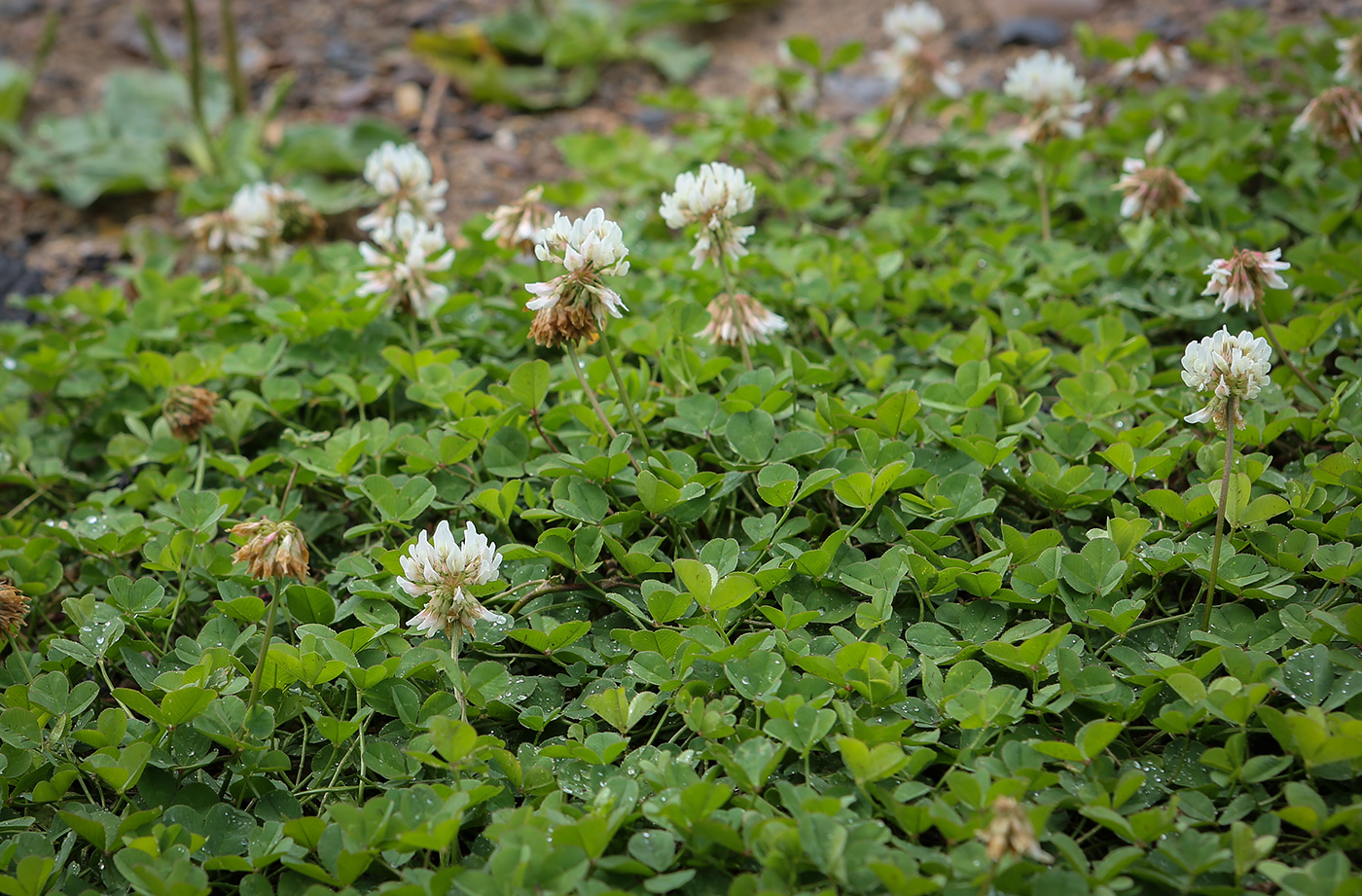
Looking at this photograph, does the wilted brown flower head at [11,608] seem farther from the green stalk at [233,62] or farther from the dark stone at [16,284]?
the green stalk at [233,62]

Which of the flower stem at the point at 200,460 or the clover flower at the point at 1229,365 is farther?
the flower stem at the point at 200,460

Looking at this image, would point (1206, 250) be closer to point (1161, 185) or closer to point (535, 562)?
point (1161, 185)

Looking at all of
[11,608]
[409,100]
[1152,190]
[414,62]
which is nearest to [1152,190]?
[1152,190]

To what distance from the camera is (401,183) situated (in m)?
2.80

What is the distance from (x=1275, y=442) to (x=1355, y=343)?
405 millimetres

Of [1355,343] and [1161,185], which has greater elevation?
[1161,185]

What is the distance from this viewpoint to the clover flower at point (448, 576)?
1.70 meters

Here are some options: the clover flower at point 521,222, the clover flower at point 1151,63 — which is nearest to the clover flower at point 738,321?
the clover flower at point 521,222

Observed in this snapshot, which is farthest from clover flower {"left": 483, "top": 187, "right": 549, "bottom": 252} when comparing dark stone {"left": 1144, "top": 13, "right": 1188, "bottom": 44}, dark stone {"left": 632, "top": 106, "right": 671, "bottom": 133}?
dark stone {"left": 1144, "top": 13, "right": 1188, "bottom": 44}

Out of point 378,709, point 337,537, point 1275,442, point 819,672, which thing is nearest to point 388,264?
point 337,537

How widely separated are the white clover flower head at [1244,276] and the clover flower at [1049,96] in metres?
1.08

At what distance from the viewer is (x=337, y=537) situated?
2.29 meters

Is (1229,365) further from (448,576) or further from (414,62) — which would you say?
(414,62)

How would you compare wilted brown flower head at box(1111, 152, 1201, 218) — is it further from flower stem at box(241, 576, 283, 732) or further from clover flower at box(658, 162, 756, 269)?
flower stem at box(241, 576, 283, 732)
